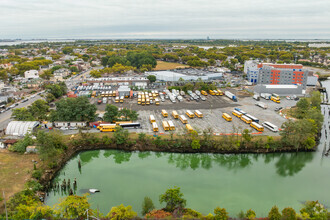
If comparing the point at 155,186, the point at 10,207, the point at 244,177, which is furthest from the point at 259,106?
the point at 10,207

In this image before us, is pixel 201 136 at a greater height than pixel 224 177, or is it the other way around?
pixel 201 136

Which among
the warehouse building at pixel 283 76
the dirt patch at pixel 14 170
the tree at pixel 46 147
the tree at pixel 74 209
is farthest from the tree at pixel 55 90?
the warehouse building at pixel 283 76

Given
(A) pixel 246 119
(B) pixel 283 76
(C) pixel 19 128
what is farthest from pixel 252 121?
(C) pixel 19 128

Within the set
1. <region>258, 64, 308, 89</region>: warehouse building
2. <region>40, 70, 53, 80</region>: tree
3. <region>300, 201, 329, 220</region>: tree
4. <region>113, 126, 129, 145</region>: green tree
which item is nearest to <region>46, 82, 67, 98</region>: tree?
<region>40, 70, 53, 80</region>: tree

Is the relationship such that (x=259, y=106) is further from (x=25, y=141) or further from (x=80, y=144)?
(x=25, y=141)

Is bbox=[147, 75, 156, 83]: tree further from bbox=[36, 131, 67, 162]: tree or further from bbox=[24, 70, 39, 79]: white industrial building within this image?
bbox=[36, 131, 67, 162]: tree
